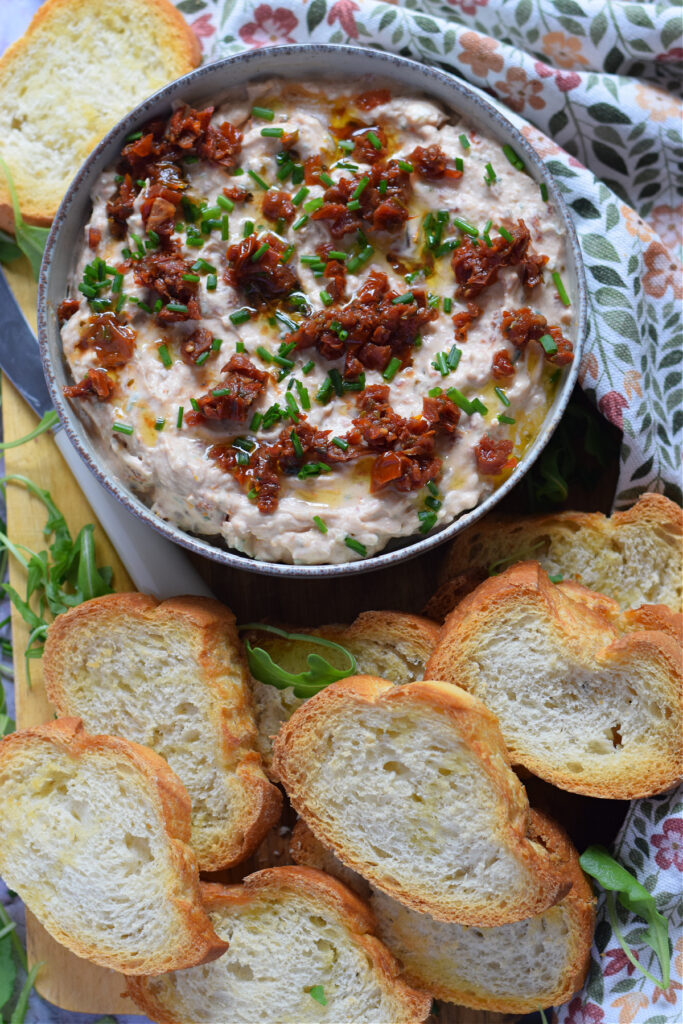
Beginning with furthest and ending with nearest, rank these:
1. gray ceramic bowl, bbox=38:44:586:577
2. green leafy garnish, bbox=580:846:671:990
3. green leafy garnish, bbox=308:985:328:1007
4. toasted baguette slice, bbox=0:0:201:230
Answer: toasted baguette slice, bbox=0:0:201:230, green leafy garnish, bbox=308:985:328:1007, green leafy garnish, bbox=580:846:671:990, gray ceramic bowl, bbox=38:44:586:577

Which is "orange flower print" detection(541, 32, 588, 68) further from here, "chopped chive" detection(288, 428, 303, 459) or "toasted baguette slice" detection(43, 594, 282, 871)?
→ "toasted baguette slice" detection(43, 594, 282, 871)

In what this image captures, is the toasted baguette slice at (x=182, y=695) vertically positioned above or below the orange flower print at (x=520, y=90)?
below

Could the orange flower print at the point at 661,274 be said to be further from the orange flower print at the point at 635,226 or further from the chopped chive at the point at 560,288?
the chopped chive at the point at 560,288

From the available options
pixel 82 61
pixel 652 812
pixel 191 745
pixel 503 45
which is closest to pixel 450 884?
pixel 652 812

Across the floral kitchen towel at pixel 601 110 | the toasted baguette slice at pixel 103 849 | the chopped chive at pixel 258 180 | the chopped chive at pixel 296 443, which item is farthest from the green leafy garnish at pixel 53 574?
the floral kitchen towel at pixel 601 110

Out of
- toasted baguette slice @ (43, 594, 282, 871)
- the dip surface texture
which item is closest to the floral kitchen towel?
the dip surface texture

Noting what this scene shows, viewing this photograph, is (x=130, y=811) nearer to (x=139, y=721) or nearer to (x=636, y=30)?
(x=139, y=721)

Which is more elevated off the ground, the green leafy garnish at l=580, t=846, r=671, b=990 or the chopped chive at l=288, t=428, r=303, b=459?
the chopped chive at l=288, t=428, r=303, b=459

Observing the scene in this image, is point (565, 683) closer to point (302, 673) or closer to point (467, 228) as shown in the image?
point (302, 673)
